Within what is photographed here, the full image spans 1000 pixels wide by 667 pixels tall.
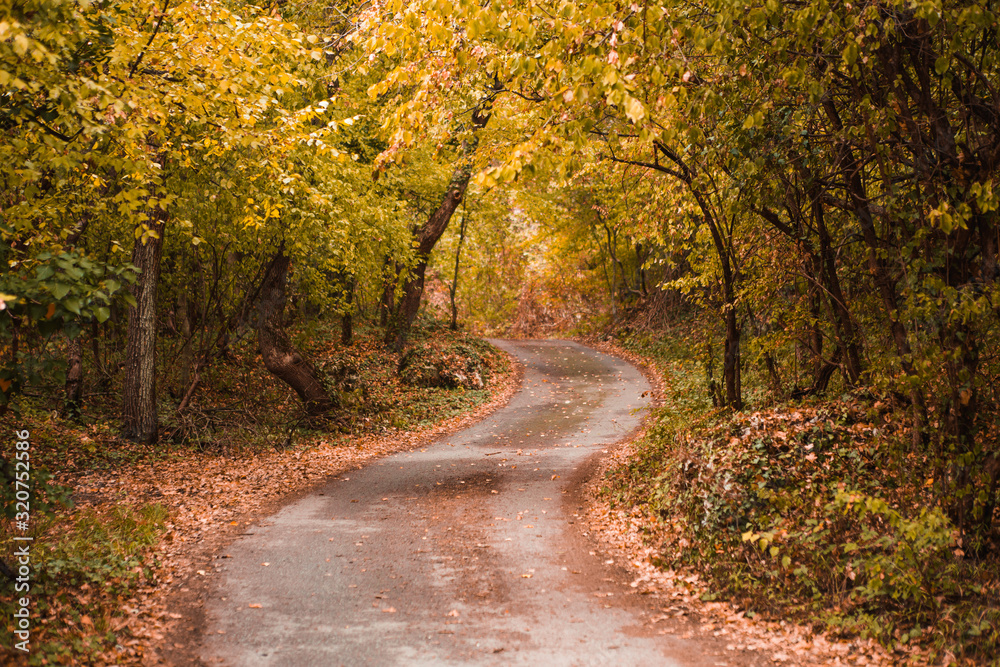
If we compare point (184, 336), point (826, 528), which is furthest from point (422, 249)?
point (826, 528)

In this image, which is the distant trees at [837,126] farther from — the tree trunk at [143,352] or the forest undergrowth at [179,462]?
the tree trunk at [143,352]

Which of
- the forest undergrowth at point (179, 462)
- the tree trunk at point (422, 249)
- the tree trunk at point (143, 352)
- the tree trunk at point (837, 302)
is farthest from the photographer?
the tree trunk at point (422, 249)

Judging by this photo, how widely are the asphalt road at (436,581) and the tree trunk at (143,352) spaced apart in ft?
12.7

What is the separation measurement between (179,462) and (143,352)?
6.40ft

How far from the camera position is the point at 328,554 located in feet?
22.8

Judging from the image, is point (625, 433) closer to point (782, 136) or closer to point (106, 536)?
point (782, 136)

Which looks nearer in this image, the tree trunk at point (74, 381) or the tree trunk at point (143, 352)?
the tree trunk at point (143, 352)

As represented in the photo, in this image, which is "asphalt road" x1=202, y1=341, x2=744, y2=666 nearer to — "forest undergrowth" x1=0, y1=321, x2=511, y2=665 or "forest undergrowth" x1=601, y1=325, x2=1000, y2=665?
"forest undergrowth" x1=0, y1=321, x2=511, y2=665

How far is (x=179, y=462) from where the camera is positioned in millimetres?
10875

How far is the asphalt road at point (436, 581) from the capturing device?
492 centimetres

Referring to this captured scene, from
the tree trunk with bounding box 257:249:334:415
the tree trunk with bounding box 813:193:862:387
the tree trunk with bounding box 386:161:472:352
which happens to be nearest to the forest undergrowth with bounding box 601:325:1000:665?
the tree trunk with bounding box 813:193:862:387

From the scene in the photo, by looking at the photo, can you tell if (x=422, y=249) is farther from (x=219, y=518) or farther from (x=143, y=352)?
(x=219, y=518)

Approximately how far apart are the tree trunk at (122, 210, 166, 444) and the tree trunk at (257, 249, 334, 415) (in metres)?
2.53

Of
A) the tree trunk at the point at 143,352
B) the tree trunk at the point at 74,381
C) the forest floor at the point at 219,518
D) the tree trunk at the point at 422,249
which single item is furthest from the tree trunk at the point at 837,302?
the tree trunk at the point at 74,381
